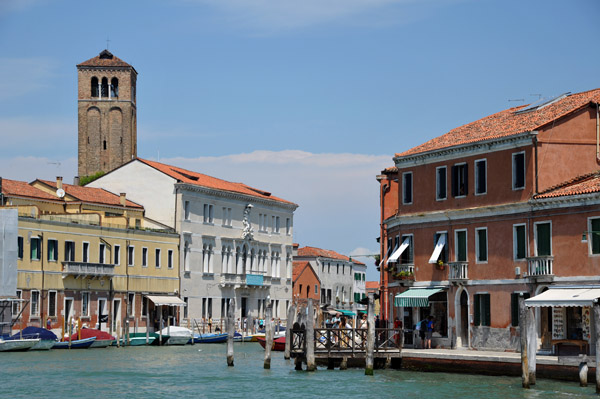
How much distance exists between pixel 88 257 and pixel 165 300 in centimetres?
724

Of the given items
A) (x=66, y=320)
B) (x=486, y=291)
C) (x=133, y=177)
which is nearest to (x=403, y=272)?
(x=486, y=291)

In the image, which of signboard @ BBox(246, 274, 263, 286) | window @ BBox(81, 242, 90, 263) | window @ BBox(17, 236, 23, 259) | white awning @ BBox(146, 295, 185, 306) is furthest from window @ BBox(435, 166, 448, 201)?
signboard @ BBox(246, 274, 263, 286)

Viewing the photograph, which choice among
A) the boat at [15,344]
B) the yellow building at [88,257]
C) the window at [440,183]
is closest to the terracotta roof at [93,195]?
the yellow building at [88,257]

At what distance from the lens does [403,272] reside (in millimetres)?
41188

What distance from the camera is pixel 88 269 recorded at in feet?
193

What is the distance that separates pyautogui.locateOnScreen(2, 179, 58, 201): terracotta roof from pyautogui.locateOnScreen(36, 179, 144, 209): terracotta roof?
1502 mm

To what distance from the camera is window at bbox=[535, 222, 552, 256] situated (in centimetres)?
3572

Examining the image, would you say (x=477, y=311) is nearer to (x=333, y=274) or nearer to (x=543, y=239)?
(x=543, y=239)

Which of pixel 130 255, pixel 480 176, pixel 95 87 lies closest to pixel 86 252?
pixel 130 255

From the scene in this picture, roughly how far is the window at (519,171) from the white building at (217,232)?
33487 mm

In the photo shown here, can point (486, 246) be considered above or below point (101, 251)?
below

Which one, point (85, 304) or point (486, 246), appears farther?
point (85, 304)

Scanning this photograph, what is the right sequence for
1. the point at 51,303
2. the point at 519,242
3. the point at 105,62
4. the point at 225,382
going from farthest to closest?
the point at 105,62
the point at 51,303
the point at 519,242
the point at 225,382

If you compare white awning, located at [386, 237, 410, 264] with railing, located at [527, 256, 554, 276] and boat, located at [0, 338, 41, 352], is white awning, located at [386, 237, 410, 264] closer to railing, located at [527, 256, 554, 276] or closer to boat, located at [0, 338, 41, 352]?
railing, located at [527, 256, 554, 276]
